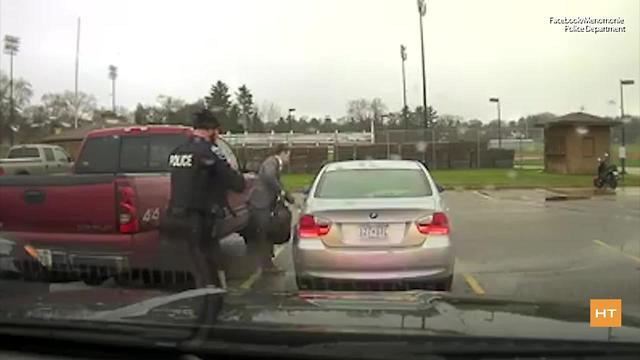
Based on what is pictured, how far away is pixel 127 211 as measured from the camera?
23.0 ft

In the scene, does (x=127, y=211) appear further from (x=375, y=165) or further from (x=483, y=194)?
(x=483, y=194)

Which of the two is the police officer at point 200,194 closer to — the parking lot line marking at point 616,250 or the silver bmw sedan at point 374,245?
the silver bmw sedan at point 374,245

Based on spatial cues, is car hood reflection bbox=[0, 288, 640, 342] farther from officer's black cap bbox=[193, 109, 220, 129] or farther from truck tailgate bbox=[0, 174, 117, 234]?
officer's black cap bbox=[193, 109, 220, 129]

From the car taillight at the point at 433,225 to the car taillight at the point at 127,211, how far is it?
Result: 261 cm

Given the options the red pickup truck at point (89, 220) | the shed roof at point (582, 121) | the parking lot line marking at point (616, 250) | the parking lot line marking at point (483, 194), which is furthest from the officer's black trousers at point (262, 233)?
the shed roof at point (582, 121)

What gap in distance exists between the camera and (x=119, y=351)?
3051 millimetres

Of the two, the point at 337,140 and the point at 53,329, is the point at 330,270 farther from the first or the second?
the point at 337,140

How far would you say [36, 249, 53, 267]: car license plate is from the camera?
23.1 feet

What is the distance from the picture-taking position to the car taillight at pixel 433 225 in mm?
7438

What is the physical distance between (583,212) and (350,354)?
17028 millimetres

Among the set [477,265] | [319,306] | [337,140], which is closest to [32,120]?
[337,140]

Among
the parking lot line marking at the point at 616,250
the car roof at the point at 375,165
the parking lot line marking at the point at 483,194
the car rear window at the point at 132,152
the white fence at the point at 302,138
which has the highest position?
the white fence at the point at 302,138

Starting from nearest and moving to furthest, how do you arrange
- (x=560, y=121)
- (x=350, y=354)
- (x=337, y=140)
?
(x=350, y=354) → (x=560, y=121) → (x=337, y=140)

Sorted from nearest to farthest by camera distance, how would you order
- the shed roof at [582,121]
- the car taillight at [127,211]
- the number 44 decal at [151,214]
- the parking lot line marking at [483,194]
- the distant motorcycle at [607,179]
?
the car taillight at [127,211], the number 44 decal at [151,214], the parking lot line marking at [483,194], the distant motorcycle at [607,179], the shed roof at [582,121]
